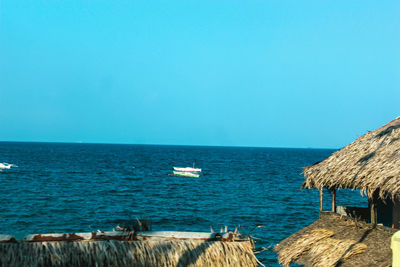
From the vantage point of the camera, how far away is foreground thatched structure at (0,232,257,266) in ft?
20.8

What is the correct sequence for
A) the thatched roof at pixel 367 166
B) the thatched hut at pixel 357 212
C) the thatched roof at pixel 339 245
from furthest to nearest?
1. the thatched roof at pixel 367 166
2. the thatched hut at pixel 357 212
3. the thatched roof at pixel 339 245

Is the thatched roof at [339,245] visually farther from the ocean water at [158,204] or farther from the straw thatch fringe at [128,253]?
the ocean water at [158,204]

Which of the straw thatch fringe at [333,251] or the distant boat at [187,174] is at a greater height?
the distant boat at [187,174]

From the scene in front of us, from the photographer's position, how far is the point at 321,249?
1140 centimetres

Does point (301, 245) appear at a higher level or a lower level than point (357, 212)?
lower

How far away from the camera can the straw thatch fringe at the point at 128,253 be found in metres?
6.30

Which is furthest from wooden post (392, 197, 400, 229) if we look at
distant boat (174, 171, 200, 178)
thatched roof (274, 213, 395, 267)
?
distant boat (174, 171, 200, 178)

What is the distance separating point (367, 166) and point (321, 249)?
256 centimetres

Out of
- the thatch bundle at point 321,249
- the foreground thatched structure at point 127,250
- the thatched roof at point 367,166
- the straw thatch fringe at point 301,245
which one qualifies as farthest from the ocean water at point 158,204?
the foreground thatched structure at point 127,250

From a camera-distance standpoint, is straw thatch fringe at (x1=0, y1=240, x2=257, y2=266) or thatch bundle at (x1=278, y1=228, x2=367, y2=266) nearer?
straw thatch fringe at (x1=0, y1=240, x2=257, y2=266)

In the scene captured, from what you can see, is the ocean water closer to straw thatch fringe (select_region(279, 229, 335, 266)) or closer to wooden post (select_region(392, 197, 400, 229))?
straw thatch fringe (select_region(279, 229, 335, 266))

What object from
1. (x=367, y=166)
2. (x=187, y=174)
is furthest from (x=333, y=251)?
(x=187, y=174)

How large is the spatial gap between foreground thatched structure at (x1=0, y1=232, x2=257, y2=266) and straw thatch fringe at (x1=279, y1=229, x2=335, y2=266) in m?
5.31

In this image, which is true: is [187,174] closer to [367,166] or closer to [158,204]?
[158,204]
